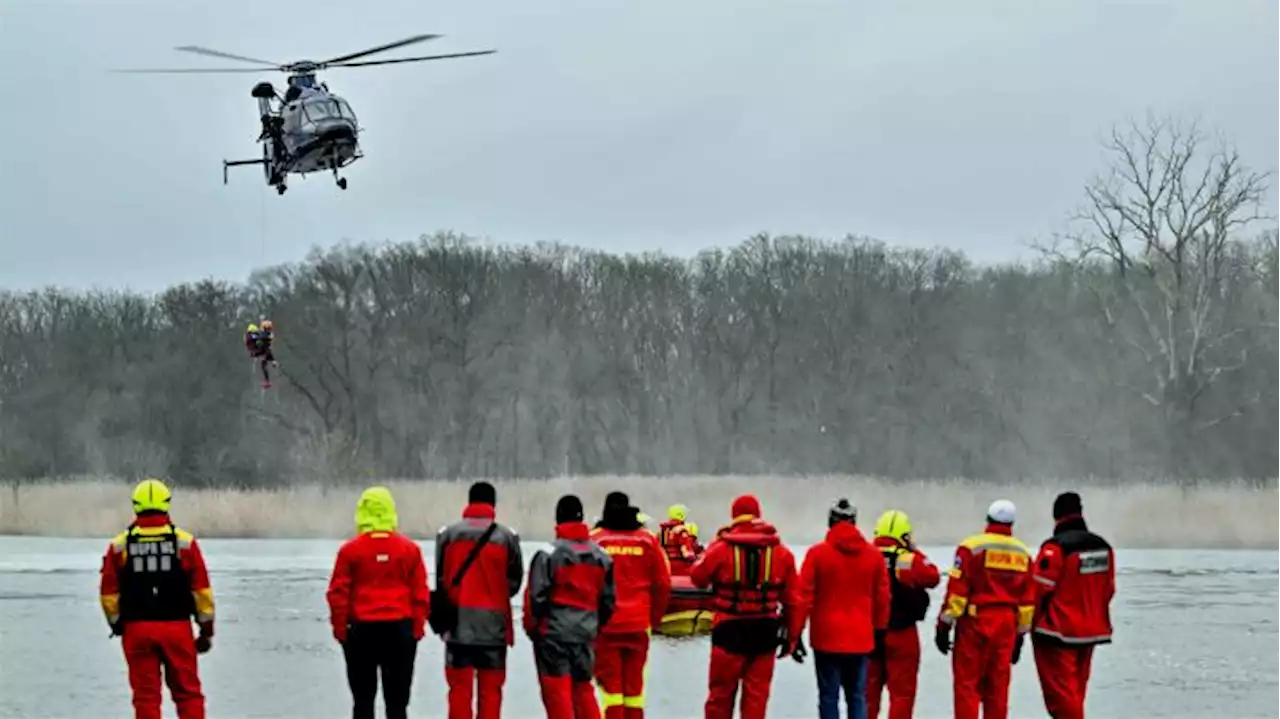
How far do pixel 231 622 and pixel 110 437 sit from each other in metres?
53.6

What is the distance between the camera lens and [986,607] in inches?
517

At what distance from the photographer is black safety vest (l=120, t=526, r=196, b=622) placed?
12.3 m

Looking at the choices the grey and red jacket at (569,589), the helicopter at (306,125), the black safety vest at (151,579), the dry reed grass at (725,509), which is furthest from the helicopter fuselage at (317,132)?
the grey and red jacket at (569,589)

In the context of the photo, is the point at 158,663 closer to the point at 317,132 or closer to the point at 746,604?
the point at 746,604

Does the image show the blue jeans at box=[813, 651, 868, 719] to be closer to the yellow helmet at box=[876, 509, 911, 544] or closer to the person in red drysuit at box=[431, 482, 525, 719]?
the yellow helmet at box=[876, 509, 911, 544]

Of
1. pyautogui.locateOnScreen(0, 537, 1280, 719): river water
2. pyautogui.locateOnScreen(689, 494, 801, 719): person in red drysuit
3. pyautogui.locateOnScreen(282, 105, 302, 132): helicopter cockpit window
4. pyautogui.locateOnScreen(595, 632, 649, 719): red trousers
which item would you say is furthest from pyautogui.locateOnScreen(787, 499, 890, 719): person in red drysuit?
pyautogui.locateOnScreen(282, 105, 302, 132): helicopter cockpit window

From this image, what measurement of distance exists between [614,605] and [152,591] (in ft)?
9.35

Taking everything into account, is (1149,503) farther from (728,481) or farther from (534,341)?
(534,341)

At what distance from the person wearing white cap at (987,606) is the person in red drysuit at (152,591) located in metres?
4.80

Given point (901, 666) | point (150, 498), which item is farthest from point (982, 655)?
point (150, 498)

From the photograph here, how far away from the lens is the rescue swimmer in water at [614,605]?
12344mm

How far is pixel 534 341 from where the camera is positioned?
8125cm

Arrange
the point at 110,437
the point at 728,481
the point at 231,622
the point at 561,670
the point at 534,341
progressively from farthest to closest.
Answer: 1. the point at 534,341
2. the point at 110,437
3. the point at 728,481
4. the point at 231,622
5. the point at 561,670

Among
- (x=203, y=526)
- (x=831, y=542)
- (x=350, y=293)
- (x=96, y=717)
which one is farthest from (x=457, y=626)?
(x=350, y=293)
